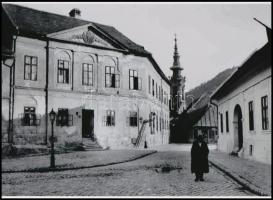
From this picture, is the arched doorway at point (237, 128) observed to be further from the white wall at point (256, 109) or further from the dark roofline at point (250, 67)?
the dark roofline at point (250, 67)

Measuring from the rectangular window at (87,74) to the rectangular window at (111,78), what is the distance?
1362 mm

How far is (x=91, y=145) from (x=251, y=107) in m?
12.8

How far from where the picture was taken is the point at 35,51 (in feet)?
74.8

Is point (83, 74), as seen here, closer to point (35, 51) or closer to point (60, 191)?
point (35, 51)

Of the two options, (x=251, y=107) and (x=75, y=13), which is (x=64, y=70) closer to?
(x=75, y=13)

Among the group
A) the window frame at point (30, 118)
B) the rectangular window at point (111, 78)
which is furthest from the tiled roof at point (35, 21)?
the window frame at point (30, 118)

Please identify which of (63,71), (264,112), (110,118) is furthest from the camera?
(110,118)

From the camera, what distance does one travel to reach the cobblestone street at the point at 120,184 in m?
8.26

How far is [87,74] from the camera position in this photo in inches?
1024

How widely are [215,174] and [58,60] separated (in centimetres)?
1577

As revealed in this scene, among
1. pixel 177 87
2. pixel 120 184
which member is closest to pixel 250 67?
pixel 120 184

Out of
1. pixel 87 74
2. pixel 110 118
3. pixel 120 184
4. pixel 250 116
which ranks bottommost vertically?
pixel 120 184

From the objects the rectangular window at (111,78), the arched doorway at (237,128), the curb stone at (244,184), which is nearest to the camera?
the curb stone at (244,184)

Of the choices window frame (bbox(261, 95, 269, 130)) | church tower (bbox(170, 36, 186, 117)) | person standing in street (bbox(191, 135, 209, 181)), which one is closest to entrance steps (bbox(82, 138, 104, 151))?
window frame (bbox(261, 95, 269, 130))
